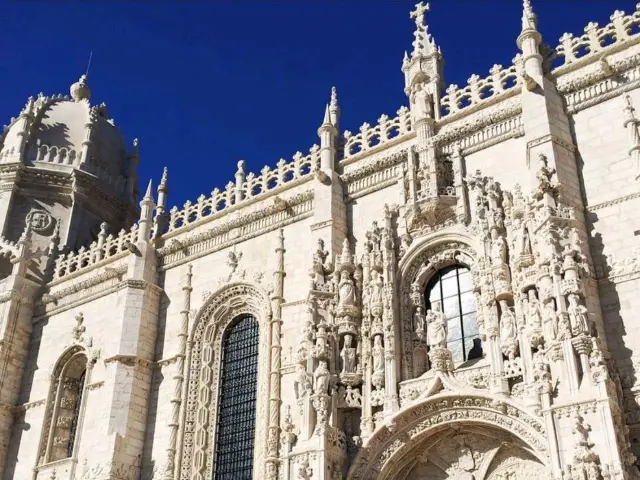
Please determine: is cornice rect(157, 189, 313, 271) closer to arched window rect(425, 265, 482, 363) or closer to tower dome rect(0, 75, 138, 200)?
arched window rect(425, 265, 482, 363)

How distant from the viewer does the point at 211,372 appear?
20266mm

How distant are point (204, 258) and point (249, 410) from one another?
4.83 m

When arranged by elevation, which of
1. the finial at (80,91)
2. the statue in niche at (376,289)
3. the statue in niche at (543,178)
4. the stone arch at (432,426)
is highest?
the finial at (80,91)

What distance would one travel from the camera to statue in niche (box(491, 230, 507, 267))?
15.7 metres

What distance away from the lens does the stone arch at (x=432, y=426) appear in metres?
14.3

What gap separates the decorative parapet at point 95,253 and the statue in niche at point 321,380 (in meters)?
9.23

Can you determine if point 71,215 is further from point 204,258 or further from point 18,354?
point 204,258

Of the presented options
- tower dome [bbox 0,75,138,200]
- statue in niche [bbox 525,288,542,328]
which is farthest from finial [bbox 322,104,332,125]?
tower dome [bbox 0,75,138,200]

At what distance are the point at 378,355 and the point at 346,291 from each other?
1.68 m

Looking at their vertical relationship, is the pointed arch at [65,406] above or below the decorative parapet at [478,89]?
below

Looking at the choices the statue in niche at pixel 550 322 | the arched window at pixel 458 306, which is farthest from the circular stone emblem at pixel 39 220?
the statue in niche at pixel 550 322

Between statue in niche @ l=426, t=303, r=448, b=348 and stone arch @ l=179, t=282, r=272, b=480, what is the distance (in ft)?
14.0

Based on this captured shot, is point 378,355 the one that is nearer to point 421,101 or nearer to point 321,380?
point 321,380

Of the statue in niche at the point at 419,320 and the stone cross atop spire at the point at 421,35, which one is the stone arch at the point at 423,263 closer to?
the statue in niche at the point at 419,320
